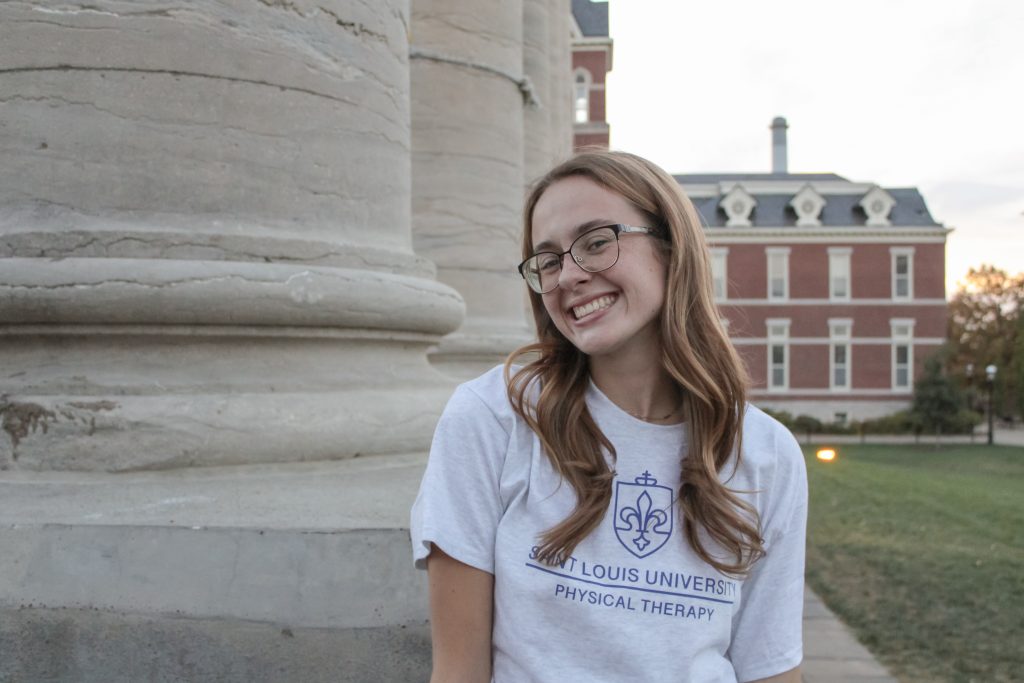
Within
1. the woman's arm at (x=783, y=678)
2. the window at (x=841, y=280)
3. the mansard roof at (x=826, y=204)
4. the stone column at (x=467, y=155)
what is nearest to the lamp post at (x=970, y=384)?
the window at (x=841, y=280)

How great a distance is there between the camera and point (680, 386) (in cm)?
218

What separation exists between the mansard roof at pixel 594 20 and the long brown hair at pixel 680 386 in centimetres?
4042

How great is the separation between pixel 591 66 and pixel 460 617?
43.2 m

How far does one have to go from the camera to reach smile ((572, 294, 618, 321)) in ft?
6.87

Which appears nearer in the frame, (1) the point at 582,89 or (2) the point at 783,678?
(2) the point at 783,678

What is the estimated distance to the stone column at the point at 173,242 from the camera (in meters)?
3.32

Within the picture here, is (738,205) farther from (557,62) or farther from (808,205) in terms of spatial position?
(557,62)

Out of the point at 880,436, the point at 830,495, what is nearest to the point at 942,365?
the point at 880,436

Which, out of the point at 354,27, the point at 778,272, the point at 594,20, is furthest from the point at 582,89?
the point at 354,27

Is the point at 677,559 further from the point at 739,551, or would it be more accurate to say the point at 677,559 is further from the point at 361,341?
the point at 361,341

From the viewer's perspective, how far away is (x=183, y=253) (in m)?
3.44

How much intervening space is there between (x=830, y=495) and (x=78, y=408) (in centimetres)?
1323

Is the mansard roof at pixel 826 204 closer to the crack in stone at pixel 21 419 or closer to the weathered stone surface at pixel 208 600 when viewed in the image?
the crack in stone at pixel 21 419

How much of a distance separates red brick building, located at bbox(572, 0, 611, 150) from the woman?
39.2 meters
